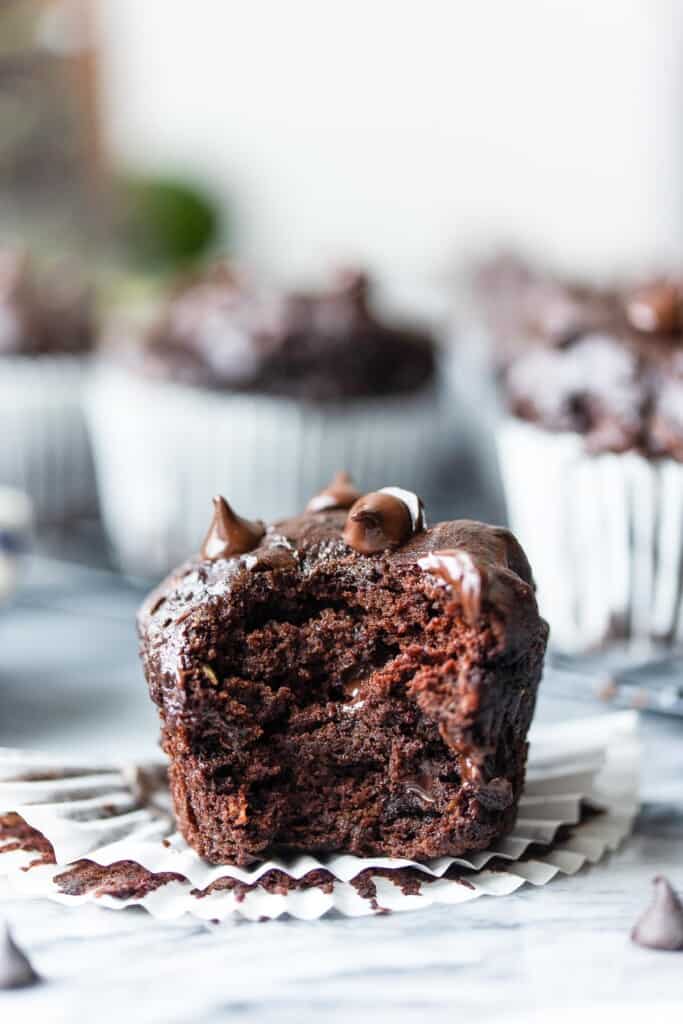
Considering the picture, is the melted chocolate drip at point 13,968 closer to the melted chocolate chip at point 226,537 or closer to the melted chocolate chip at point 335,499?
the melted chocolate chip at point 226,537

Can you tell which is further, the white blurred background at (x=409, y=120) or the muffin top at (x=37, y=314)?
the white blurred background at (x=409, y=120)

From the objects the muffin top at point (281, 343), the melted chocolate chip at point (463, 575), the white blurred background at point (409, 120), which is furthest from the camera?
the white blurred background at point (409, 120)

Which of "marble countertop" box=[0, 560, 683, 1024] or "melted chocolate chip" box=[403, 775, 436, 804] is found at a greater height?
"melted chocolate chip" box=[403, 775, 436, 804]

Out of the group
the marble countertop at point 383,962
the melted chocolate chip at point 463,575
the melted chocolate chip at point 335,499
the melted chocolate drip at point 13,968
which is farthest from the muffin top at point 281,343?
the melted chocolate drip at point 13,968

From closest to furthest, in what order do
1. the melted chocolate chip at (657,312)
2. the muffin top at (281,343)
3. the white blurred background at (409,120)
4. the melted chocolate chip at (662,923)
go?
the melted chocolate chip at (662,923) < the melted chocolate chip at (657,312) < the muffin top at (281,343) < the white blurred background at (409,120)

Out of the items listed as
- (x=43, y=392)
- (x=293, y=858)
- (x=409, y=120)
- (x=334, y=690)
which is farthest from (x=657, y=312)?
(x=409, y=120)

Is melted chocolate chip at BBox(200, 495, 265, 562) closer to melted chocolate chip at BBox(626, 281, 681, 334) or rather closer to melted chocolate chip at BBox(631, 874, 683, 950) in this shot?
melted chocolate chip at BBox(631, 874, 683, 950)

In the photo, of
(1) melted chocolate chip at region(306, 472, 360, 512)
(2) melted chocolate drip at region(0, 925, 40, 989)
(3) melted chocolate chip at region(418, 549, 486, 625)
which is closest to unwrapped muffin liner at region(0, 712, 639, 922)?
(2) melted chocolate drip at region(0, 925, 40, 989)
